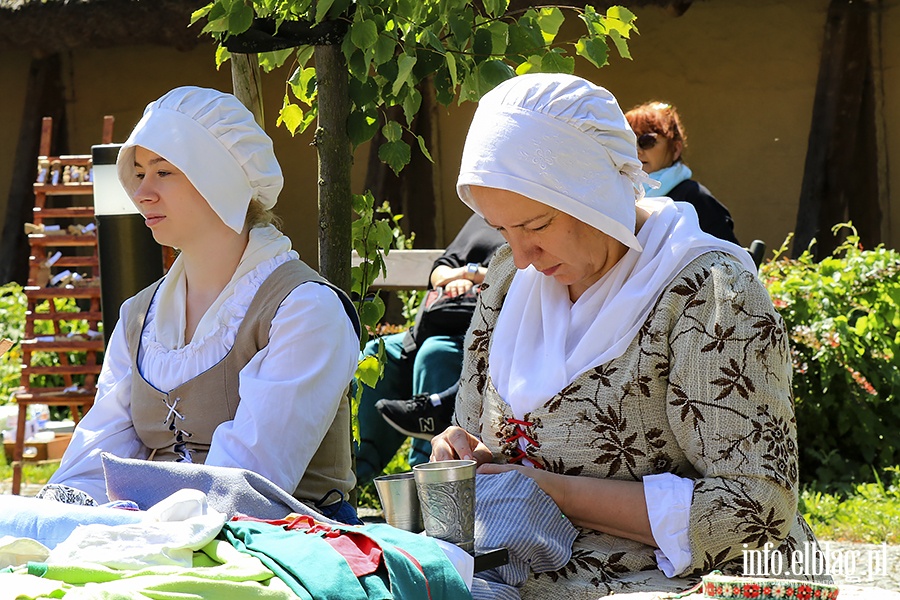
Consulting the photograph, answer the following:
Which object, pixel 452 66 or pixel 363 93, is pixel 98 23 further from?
pixel 452 66

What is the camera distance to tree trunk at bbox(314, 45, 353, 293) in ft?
10.1

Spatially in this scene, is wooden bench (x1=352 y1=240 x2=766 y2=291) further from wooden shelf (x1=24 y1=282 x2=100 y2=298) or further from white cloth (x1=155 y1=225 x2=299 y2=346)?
white cloth (x1=155 y1=225 x2=299 y2=346)

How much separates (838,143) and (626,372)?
18.4ft

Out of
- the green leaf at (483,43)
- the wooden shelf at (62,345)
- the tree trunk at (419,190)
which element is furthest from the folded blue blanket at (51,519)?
the tree trunk at (419,190)

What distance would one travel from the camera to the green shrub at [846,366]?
5305mm

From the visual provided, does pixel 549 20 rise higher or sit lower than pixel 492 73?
higher

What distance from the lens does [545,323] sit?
249cm

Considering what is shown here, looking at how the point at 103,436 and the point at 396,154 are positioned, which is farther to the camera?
the point at 396,154

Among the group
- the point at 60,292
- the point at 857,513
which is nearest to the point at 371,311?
the point at 857,513

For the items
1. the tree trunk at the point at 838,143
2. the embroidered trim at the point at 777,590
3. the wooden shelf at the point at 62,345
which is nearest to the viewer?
the embroidered trim at the point at 777,590

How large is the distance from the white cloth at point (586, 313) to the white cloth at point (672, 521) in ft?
0.96

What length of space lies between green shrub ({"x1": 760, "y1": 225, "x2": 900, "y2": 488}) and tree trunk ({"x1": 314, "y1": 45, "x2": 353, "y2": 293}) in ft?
9.55

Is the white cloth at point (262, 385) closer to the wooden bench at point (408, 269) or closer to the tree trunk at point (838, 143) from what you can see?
the wooden bench at point (408, 269)

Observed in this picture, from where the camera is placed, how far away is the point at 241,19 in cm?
295
